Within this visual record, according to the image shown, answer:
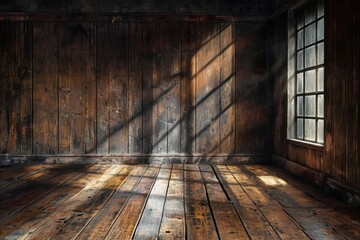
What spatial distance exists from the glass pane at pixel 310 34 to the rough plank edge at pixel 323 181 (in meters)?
1.29

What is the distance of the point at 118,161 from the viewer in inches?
163

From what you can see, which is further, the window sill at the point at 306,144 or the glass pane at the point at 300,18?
the glass pane at the point at 300,18

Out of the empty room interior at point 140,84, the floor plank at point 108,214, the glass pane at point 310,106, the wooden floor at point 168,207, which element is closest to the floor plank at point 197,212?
the wooden floor at point 168,207

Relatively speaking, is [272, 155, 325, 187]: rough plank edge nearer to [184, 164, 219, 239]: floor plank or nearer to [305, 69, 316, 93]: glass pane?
[305, 69, 316, 93]: glass pane

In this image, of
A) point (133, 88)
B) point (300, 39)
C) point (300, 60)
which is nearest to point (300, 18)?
point (300, 39)

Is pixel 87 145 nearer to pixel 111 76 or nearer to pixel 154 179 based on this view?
pixel 111 76

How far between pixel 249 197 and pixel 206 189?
1.37 feet

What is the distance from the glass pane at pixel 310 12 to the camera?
10.5 feet

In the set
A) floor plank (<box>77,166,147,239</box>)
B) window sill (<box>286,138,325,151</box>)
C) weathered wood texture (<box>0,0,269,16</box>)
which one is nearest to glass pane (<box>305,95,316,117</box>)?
window sill (<box>286,138,325,151</box>)

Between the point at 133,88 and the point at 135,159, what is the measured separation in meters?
0.93

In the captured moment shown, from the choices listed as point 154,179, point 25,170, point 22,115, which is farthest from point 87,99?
point 154,179

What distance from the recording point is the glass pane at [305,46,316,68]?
10.5 ft

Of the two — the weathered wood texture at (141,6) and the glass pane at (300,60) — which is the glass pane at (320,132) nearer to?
the glass pane at (300,60)

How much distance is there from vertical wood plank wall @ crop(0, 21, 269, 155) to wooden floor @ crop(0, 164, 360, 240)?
0.71 meters
